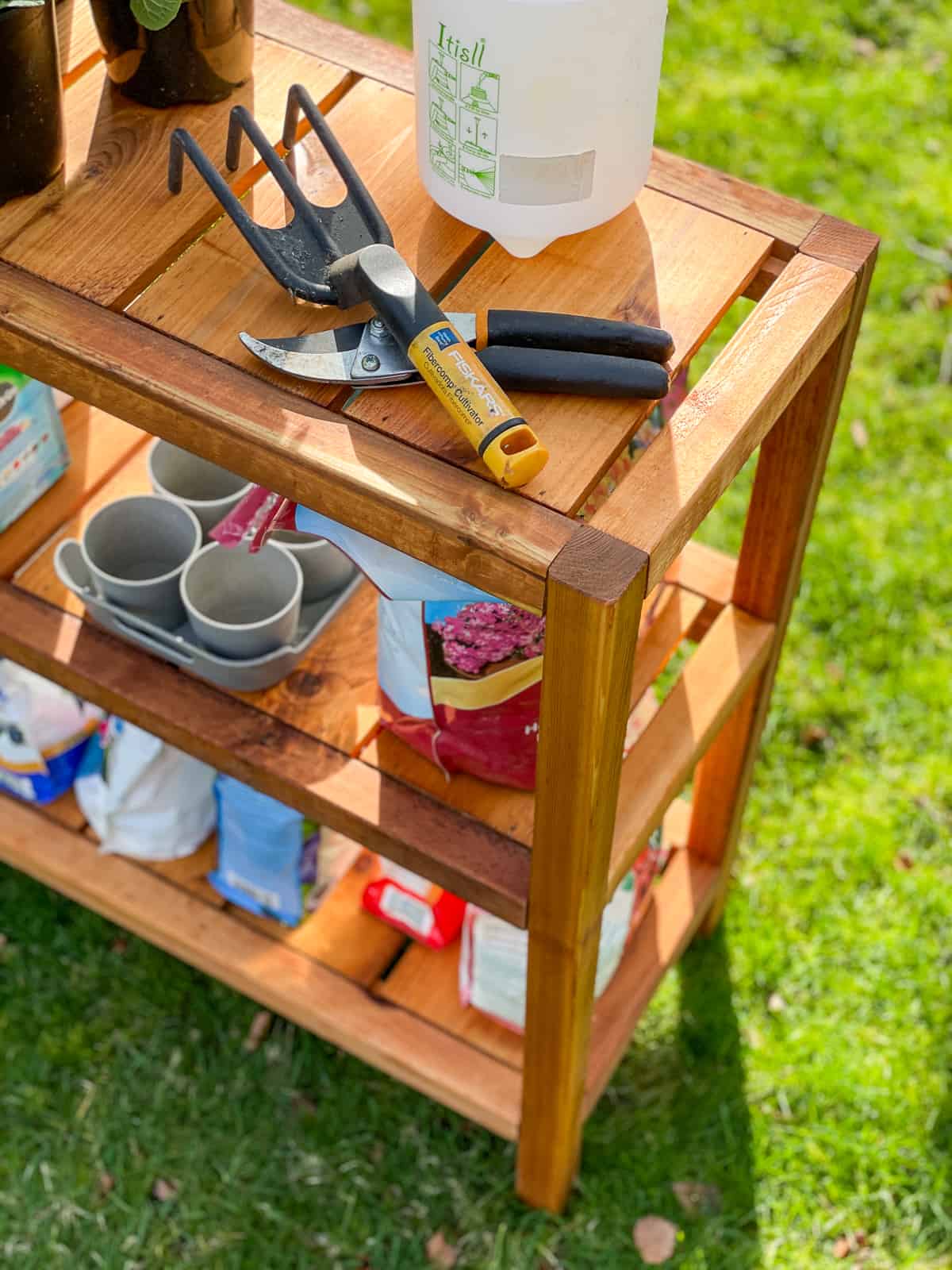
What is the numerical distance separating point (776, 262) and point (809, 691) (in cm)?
109

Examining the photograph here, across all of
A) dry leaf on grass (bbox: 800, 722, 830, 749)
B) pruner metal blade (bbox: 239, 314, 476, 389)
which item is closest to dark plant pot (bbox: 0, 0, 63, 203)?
pruner metal blade (bbox: 239, 314, 476, 389)

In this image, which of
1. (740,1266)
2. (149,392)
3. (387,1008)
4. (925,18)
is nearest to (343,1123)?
(387,1008)

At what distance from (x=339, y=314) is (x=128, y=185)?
0.23m

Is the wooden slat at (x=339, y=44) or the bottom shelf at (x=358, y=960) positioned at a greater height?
the wooden slat at (x=339, y=44)

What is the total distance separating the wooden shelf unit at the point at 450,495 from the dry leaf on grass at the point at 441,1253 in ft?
0.42

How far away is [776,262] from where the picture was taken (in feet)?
3.82

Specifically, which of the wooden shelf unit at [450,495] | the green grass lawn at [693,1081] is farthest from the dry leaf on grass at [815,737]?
the wooden shelf unit at [450,495]

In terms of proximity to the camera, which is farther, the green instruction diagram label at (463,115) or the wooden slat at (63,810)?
the wooden slat at (63,810)

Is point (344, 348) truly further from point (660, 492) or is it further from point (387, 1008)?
point (387, 1008)

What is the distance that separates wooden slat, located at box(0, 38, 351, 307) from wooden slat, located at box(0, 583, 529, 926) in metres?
0.43

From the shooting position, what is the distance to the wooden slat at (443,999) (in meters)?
1.66

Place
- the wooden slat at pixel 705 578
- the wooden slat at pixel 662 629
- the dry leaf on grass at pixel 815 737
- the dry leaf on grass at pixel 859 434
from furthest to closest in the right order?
the dry leaf on grass at pixel 859 434, the dry leaf on grass at pixel 815 737, the wooden slat at pixel 705 578, the wooden slat at pixel 662 629

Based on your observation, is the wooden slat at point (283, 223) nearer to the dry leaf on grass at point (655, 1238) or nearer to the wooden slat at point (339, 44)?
the wooden slat at point (339, 44)

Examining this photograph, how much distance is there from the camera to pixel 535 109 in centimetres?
101
